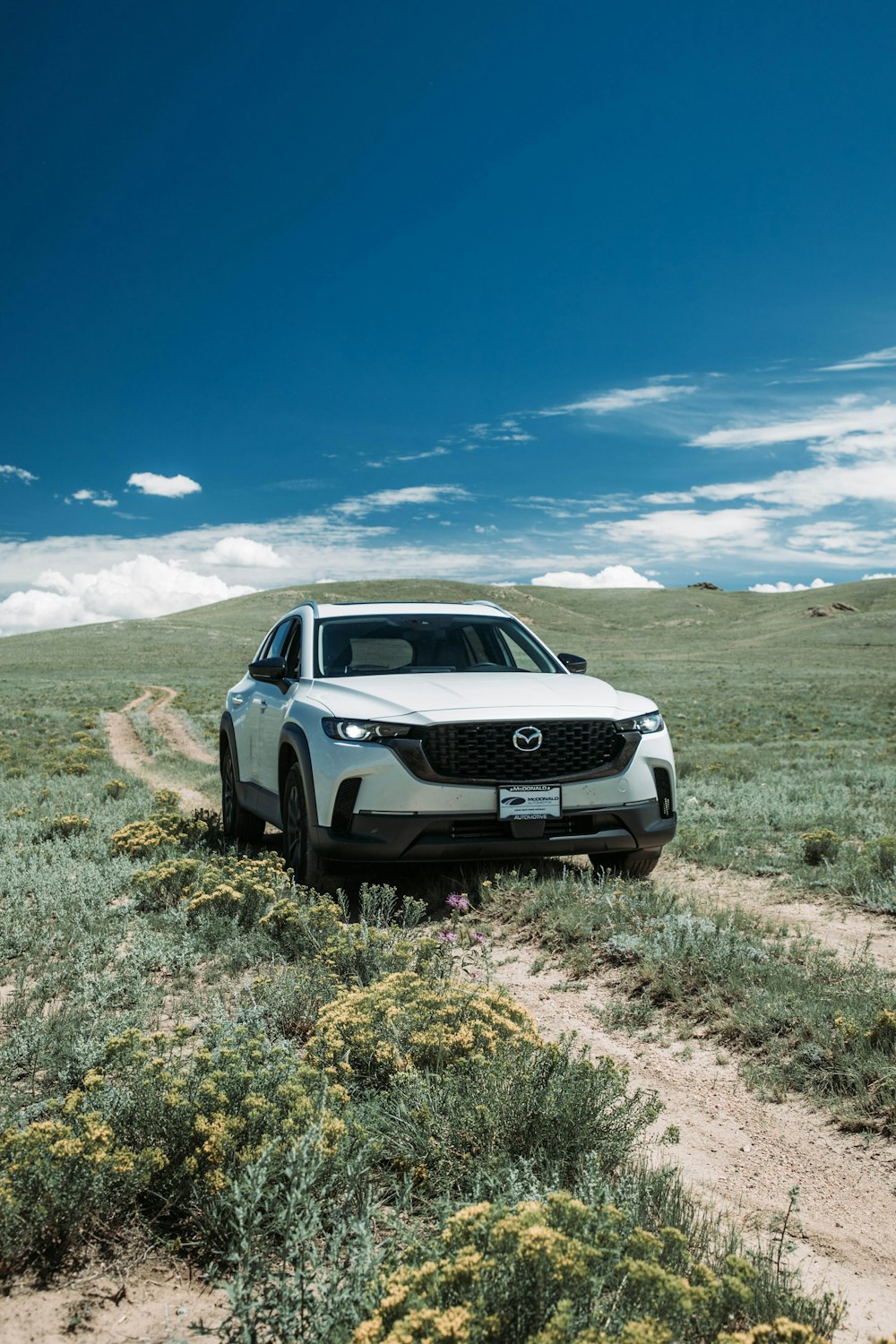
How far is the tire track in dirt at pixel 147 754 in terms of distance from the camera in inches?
504

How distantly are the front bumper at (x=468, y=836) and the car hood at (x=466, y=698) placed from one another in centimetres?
59

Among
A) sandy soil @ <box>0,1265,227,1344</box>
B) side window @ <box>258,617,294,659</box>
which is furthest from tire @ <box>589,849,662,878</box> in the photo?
sandy soil @ <box>0,1265,227,1344</box>

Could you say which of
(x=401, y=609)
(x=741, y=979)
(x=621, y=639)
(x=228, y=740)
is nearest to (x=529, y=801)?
(x=741, y=979)

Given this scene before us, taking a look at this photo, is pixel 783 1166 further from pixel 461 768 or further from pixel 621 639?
pixel 621 639

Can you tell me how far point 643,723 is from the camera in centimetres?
632

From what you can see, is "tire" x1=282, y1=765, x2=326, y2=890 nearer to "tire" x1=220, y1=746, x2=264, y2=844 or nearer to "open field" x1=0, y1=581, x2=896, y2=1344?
"open field" x1=0, y1=581, x2=896, y2=1344

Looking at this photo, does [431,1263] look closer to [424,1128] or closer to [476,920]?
[424,1128]

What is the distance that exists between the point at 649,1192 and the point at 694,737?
753 inches

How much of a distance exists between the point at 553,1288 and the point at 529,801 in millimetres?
3814

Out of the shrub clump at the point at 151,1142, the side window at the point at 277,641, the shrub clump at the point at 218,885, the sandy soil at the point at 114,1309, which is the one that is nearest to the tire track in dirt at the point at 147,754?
the side window at the point at 277,641

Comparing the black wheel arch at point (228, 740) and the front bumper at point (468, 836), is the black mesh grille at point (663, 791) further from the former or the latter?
the black wheel arch at point (228, 740)

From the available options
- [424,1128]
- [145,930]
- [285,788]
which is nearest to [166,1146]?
[424,1128]

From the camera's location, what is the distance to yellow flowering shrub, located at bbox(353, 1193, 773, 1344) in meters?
1.86

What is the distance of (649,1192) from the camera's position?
8.75ft
